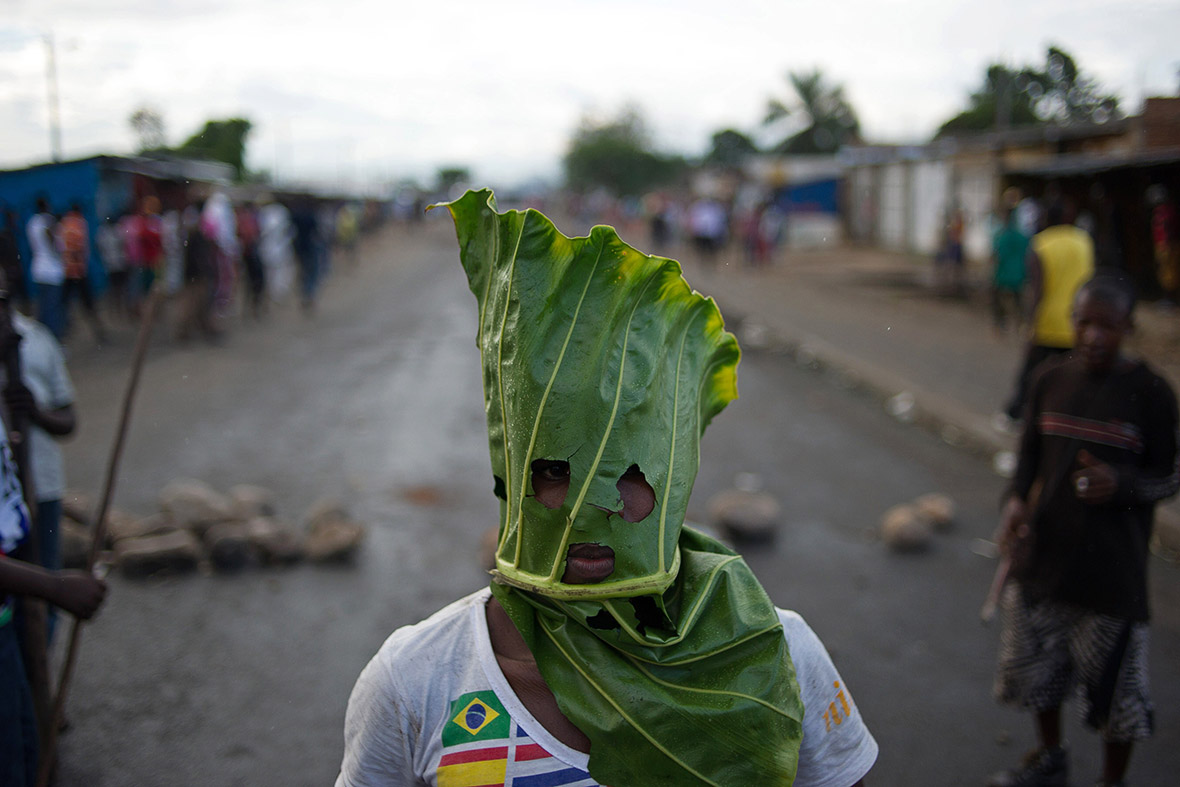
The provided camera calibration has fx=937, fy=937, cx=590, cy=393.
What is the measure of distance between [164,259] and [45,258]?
74 cm

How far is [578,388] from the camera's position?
4.90 ft

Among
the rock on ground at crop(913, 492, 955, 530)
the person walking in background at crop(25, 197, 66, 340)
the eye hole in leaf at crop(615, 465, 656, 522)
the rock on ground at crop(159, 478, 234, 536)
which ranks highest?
the person walking in background at crop(25, 197, 66, 340)

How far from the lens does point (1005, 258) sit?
11570 millimetres

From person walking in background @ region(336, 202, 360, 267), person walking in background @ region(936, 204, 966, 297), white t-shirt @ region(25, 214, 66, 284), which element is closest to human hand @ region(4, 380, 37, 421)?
white t-shirt @ region(25, 214, 66, 284)

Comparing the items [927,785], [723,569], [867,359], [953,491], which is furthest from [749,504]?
[867,359]

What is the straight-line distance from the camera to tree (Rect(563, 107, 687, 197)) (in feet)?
232

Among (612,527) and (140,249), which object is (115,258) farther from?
(612,527)

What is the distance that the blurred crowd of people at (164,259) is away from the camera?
3938mm

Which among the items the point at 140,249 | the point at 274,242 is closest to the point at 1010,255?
the point at 140,249

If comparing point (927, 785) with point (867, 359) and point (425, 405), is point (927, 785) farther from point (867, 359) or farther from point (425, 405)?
point (867, 359)

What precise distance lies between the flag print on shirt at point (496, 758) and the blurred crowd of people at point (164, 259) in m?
1.95

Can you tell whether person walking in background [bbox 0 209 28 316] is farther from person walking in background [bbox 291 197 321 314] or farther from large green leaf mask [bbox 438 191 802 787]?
person walking in background [bbox 291 197 321 314]

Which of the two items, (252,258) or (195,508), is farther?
(252,258)

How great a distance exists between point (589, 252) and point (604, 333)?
5.3 inches
